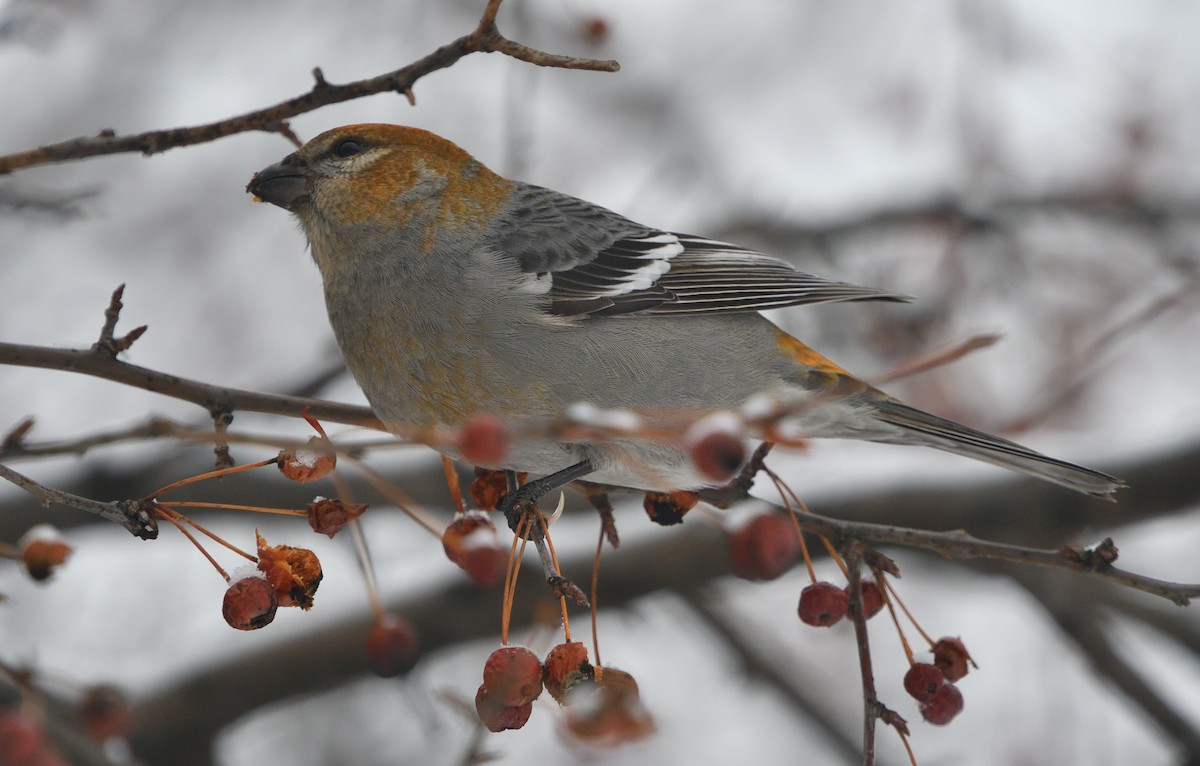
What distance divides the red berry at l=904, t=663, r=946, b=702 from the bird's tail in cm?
85

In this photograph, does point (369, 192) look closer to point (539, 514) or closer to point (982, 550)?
point (539, 514)

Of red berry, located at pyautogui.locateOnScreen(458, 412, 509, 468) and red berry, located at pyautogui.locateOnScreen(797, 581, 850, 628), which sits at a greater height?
red berry, located at pyautogui.locateOnScreen(797, 581, 850, 628)

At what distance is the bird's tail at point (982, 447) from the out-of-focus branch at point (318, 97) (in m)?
1.96

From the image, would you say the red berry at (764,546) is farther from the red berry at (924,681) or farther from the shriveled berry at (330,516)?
the shriveled berry at (330,516)

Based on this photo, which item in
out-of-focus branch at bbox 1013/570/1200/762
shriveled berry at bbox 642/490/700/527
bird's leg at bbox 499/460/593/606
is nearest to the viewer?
bird's leg at bbox 499/460/593/606

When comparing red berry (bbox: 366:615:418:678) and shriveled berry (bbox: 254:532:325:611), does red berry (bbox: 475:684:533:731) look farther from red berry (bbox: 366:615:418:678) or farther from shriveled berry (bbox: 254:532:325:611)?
red berry (bbox: 366:615:418:678)

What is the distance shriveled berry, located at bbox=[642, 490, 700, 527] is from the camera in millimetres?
2738

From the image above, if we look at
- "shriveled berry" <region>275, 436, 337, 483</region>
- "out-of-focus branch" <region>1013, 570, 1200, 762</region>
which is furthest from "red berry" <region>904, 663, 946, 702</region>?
"out-of-focus branch" <region>1013, 570, 1200, 762</region>

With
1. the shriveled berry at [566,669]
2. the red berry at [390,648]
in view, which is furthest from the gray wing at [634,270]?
the shriveled berry at [566,669]

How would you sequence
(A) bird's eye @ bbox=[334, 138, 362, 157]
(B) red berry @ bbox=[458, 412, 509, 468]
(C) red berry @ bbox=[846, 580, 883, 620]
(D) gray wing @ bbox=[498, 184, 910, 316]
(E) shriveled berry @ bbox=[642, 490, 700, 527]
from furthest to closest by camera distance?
1. (A) bird's eye @ bbox=[334, 138, 362, 157]
2. (D) gray wing @ bbox=[498, 184, 910, 316]
3. (E) shriveled berry @ bbox=[642, 490, 700, 527]
4. (C) red berry @ bbox=[846, 580, 883, 620]
5. (B) red berry @ bbox=[458, 412, 509, 468]

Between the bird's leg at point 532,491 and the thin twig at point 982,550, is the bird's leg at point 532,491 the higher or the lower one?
the higher one

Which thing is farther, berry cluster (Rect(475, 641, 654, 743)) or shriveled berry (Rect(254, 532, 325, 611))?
shriveled berry (Rect(254, 532, 325, 611))

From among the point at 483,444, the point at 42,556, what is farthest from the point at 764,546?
the point at 42,556

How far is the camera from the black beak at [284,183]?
3.21 metres
